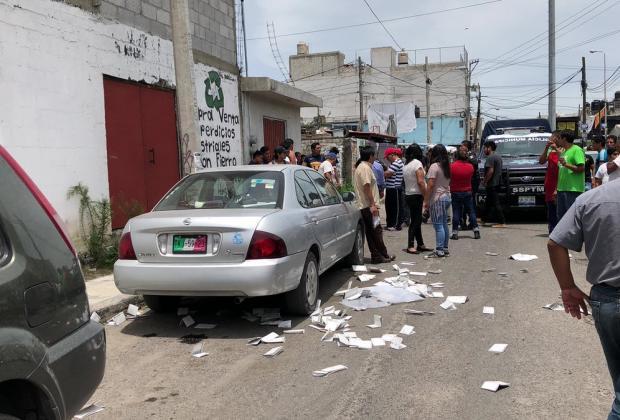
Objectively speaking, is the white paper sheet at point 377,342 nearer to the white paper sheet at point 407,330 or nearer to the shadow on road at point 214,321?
the white paper sheet at point 407,330

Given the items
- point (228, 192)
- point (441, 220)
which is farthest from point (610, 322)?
point (441, 220)

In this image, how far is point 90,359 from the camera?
2623mm

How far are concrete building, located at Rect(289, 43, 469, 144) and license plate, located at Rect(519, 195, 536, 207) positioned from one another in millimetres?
46852

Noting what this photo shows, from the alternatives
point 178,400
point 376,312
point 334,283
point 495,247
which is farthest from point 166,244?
point 495,247

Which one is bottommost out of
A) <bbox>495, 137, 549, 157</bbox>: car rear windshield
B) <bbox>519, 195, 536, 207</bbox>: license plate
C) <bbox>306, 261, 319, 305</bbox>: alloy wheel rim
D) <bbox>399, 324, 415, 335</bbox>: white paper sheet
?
<bbox>399, 324, 415, 335</bbox>: white paper sheet

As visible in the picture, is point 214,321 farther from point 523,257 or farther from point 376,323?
point 523,257

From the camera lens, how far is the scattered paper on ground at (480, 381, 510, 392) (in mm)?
3972

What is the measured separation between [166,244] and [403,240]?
21.6 ft

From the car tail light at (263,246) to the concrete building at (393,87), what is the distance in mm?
54413

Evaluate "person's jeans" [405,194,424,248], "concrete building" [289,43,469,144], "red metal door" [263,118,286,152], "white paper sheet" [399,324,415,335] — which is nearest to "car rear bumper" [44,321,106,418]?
"white paper sheet" [399,324,415,335]

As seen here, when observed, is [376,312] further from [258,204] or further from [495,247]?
[495,247]

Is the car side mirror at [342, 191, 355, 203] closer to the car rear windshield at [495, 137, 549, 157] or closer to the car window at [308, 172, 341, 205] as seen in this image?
the car window at [308, 172, 341, 205]

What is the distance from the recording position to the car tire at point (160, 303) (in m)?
6.06

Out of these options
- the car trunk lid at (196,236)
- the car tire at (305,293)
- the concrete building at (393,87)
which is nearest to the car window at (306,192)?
the car tire at (305,293)
